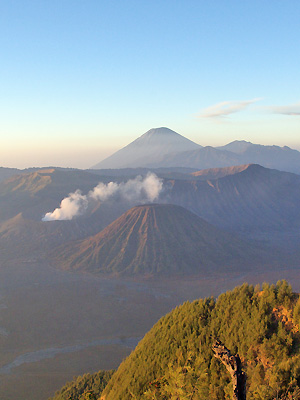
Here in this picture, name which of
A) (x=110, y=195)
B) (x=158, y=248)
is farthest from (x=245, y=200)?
(x=158, y=248)

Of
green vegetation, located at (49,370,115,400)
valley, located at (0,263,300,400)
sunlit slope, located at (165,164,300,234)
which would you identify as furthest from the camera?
sunlit slope, located at (165,164,300,234)

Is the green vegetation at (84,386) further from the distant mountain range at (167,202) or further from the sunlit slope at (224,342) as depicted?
the distant mountain range at (167,202)

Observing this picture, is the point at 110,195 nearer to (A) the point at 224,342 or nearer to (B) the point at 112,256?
(B) the point at 112,256

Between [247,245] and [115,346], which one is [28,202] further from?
[115,346]

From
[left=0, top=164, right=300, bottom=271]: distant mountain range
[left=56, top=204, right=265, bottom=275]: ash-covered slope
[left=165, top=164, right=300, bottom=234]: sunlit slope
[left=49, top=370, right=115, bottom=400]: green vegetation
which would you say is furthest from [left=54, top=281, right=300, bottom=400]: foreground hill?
[left=165, top=164, right=300, bottom=234]: sunlit slope

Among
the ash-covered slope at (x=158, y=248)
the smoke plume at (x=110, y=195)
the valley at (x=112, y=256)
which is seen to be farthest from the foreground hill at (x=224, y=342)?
the smoke plume at (x=110, y=195)

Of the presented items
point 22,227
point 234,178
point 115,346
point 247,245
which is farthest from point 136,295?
point 234,178

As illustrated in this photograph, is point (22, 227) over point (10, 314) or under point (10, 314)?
over

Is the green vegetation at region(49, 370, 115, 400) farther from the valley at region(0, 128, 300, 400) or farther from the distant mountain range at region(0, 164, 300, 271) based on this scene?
the distant mountain range at region(0, 164, 300, 271)
